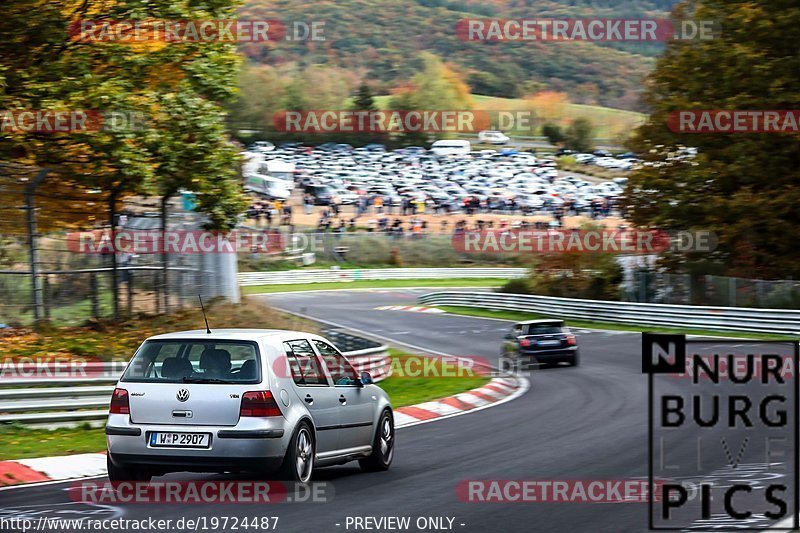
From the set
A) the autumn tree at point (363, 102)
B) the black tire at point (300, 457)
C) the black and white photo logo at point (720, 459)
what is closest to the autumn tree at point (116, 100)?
the black and white photo logo at point (720, 459)

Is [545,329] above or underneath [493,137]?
underneath

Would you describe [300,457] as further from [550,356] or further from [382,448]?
[550,356]

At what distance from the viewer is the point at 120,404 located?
9.45 m

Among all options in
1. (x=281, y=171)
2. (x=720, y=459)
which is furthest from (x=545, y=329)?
(x=281, y=171)

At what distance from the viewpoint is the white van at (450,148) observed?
106 m

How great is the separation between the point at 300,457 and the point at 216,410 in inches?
33.0

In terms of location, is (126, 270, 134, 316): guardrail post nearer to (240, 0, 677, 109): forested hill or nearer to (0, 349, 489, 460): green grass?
(0, 349, 489, 460): green grass

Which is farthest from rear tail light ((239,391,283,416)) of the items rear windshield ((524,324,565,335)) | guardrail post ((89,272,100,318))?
rear windshield ((524,324,565,335))

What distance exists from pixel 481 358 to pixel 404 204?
163ft

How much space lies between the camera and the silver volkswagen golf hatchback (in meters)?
9.12

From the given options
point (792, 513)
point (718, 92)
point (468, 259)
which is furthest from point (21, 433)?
point (468, 259)

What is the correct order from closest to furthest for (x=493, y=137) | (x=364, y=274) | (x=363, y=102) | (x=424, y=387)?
(x=424, y=387)
(x=364, y=274)
(x=363, y=102)
(x=493, y=137)

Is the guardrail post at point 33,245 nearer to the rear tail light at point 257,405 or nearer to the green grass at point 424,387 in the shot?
the green grass at point 424,387

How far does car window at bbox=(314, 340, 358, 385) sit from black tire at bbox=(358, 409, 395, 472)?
0.63 meters
